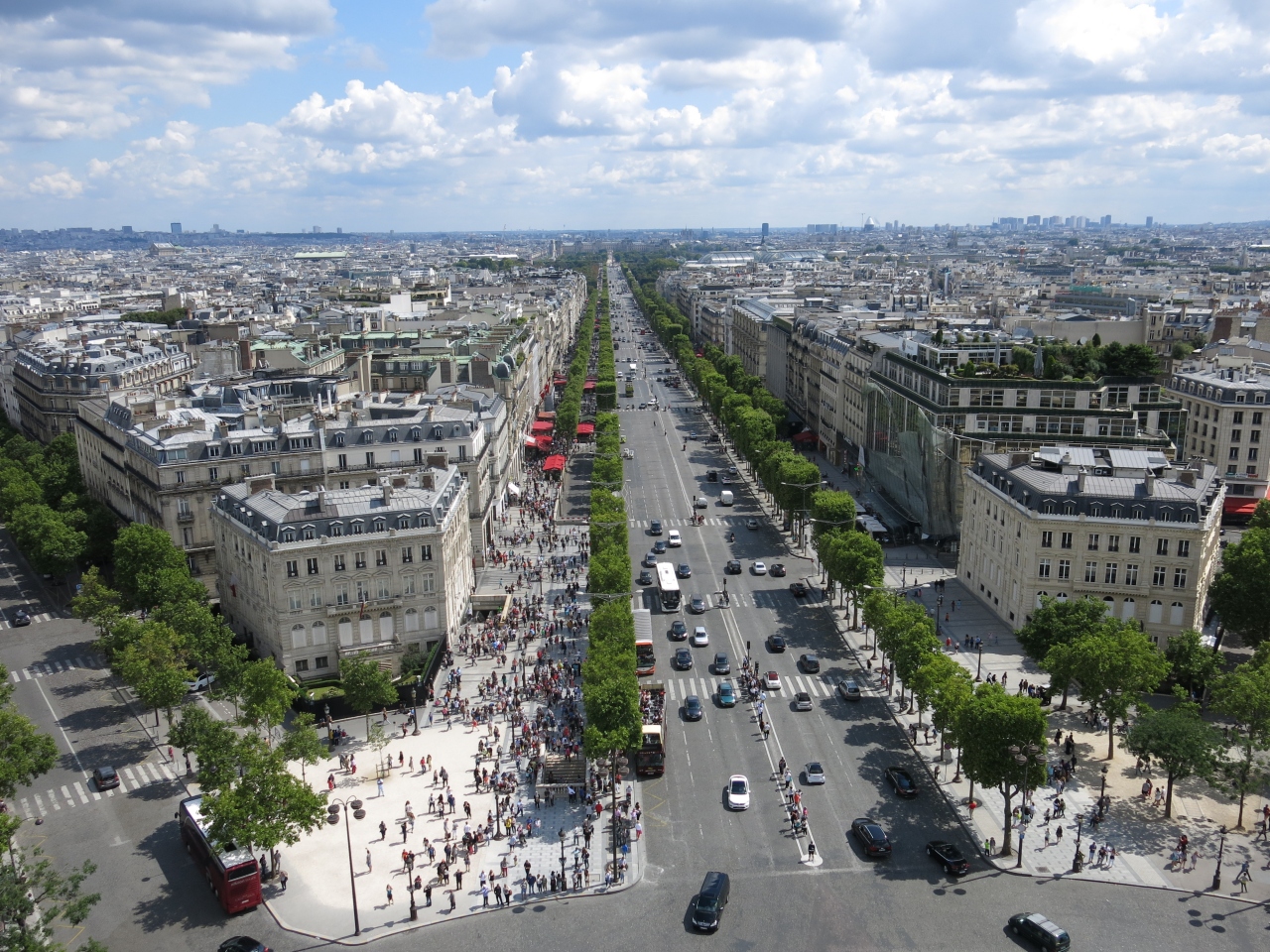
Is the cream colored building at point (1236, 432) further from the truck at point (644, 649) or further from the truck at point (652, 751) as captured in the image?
the truck at point (652, 751)

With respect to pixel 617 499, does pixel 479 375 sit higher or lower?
higher

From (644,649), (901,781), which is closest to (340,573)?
(644,649)

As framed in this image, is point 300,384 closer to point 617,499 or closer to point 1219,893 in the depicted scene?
point 617,499

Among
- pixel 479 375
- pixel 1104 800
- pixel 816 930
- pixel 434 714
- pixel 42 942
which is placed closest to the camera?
pixel 42 942

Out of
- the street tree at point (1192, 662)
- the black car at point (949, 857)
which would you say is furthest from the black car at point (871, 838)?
the street tree at point (1192, 662)

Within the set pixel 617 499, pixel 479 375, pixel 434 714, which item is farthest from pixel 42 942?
pixel 479 375

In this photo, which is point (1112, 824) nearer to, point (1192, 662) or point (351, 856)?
point (1192, 662)
